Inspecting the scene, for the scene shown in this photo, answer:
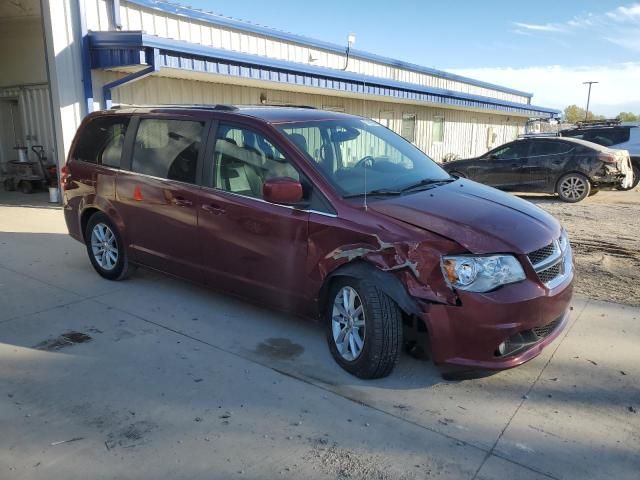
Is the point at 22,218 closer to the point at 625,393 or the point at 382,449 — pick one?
the point at 382,449

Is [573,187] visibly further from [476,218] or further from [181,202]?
[181,202]

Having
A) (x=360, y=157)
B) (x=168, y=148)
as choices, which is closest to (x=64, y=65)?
(x=168, y=148)

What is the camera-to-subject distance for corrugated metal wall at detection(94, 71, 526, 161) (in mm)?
10953

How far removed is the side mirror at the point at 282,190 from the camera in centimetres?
367

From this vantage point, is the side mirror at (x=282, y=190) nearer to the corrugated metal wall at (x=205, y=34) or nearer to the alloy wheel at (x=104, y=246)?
the alloy wheel at (x=104, y=246)

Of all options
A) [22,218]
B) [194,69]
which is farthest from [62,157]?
[194,69]

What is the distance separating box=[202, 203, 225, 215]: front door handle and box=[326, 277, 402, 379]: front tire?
1206mm

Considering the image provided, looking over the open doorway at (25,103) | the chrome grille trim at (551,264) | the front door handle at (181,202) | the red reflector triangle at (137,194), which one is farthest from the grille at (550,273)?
the open doorway at (25,103)

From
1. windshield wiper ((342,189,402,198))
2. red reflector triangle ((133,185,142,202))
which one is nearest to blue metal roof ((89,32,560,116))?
red reflector triangle ((133,185,142,202))

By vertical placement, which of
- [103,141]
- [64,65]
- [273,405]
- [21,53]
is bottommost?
[273,405]

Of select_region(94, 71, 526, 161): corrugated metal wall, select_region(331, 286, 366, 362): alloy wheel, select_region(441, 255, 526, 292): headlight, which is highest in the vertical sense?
select_region(94, 71, 526, 161): corrugated metal wall

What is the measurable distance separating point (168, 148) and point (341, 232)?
2163 millimetres

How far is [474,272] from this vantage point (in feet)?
10.5

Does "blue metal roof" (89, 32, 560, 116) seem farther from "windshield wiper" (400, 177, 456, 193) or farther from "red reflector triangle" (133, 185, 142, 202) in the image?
"windshield wiper" (400, 177, 456, 193)
